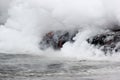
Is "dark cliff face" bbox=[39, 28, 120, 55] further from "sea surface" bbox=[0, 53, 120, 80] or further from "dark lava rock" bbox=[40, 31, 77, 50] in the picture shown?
"sea surface" bbox=[0, 53, 120, 80]

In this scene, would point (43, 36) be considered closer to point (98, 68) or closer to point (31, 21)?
point (31, 21)

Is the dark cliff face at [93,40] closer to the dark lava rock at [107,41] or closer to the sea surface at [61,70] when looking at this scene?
the dark lava rock at [107,41]

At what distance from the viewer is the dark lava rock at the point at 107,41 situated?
17747mm

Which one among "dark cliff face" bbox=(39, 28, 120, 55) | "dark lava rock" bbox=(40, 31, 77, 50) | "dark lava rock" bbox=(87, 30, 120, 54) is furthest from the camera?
"dark lava rock" bbox=(40, 31, 77, 50)

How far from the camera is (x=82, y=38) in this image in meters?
20.3

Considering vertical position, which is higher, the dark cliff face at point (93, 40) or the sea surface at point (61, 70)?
the dark cliff face at point (93, 40)

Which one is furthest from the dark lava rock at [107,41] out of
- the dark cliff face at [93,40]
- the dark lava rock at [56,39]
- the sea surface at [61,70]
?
the dark lava rock at [56,39]

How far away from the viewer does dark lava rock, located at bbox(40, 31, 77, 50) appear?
71.4 ft

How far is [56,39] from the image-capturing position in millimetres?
22797

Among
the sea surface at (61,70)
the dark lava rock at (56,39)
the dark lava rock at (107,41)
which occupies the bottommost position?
the sea surface at (61,70)

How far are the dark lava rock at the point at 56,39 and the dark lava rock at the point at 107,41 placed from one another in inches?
88.1

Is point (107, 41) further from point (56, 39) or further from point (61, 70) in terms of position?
point (61, 70)

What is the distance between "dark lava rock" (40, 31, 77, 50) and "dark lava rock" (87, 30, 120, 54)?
2.24 m

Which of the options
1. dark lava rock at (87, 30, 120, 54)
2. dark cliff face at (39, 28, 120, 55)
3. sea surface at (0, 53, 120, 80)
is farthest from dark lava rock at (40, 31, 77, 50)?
sea surface at (0, 53, 120, 80)
